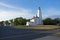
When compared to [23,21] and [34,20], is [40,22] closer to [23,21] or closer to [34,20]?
[34,20]

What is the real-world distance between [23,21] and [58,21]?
24558 mm

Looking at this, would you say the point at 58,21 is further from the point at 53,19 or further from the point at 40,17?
the point at 40,17

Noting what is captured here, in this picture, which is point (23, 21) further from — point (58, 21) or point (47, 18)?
point (58, 21)

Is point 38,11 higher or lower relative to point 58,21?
higher

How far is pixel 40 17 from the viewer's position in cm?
12112

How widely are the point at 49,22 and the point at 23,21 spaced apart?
18498 mm

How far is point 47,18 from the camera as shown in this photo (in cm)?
11975

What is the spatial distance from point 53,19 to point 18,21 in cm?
2438

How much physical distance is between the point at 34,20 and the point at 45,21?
7725 millimetres

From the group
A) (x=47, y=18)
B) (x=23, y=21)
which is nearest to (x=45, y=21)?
(x=47, y=18)

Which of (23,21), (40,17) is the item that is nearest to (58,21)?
(40,17)

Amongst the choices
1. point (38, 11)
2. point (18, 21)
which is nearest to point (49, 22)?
point (38, 11)

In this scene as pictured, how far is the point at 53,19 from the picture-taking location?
390 feet

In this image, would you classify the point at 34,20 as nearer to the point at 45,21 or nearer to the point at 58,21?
the point at 45,21
